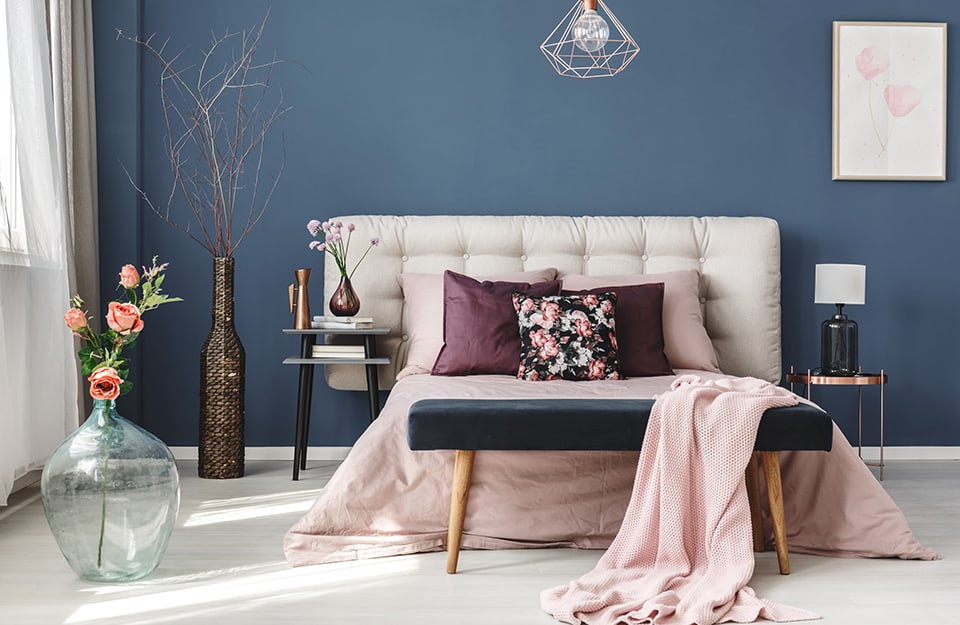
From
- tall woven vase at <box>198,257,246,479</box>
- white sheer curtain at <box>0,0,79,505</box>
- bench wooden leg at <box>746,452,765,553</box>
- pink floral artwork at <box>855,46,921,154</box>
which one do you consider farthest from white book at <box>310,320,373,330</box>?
pink floral artwork at <box>855,46,921,154</box>

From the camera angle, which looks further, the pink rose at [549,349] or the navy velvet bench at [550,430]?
the pink rose at [549,349]

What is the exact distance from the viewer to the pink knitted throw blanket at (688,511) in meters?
2.52

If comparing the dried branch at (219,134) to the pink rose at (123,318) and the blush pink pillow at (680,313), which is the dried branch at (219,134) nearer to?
the blush pink pillow at (680,313)

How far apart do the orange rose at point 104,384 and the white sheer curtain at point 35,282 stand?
3.08 feet

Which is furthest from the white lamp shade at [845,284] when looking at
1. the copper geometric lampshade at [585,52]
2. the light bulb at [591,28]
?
the light bulb at [591,28]

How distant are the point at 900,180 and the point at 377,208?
2.64 metres

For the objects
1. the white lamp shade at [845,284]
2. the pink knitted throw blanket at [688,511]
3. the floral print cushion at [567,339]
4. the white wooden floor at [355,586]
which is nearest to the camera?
the white wooden floor at [355,586]

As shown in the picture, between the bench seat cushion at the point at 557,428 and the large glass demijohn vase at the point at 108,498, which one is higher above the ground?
the bench seat cushion at the point at 557,428

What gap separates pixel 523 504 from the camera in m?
3.06

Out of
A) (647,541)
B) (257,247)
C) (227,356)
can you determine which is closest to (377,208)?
(257,247)

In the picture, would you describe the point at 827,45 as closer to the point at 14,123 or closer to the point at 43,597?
the point at 14,123

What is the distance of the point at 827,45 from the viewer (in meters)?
4.81

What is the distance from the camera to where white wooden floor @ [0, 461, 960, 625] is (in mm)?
2400

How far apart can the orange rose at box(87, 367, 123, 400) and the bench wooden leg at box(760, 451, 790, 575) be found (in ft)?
6.06
